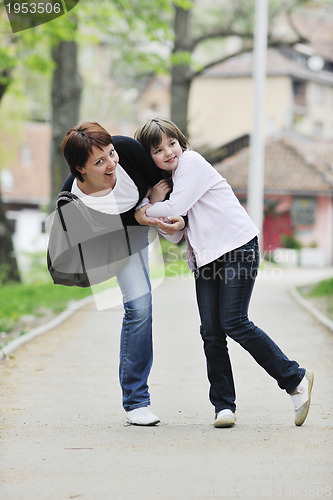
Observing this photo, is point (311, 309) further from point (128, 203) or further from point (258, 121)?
point (128, 203)

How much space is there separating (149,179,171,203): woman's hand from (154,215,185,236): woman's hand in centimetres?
22

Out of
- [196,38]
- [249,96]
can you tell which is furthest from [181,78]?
[249,96]

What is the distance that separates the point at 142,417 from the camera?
541 cm

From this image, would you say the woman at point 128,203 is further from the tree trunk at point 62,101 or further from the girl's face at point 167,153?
the tree trunk at point 62,101

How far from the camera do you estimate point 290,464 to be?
4320 millimetres

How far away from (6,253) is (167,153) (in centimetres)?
1327

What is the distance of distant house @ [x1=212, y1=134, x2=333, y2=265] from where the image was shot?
36.2 m

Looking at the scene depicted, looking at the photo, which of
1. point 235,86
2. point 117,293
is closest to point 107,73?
point 235,86

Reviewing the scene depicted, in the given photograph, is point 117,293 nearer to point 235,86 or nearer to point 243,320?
point 243,320

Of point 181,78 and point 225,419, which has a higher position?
point 181,78

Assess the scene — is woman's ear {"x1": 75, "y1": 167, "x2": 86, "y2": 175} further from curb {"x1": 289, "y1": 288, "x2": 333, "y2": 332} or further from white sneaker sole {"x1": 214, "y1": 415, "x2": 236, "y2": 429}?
curb {"x1": 289, "y1": 288, "x2": 333, "y2": 332}

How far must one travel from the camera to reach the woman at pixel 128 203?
501 cm

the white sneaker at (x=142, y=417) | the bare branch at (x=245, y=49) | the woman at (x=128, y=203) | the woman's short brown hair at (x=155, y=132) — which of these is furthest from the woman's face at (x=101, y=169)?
the bare branch at (x=245, y=49)

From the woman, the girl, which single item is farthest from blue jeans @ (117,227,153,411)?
the girl
